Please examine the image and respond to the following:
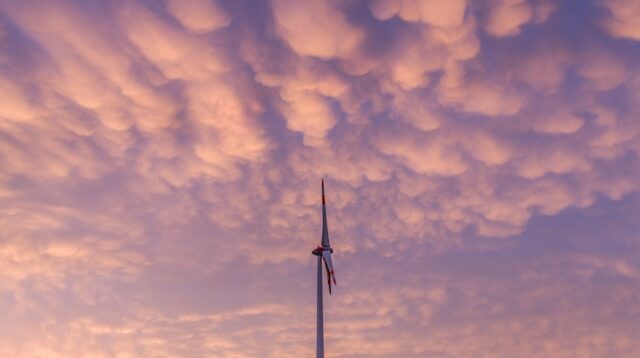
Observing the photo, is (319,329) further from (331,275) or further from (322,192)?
(322,192)

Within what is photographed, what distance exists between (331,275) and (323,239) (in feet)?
30.8

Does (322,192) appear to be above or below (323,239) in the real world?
above

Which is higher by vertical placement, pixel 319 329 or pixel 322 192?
pixel 322 192

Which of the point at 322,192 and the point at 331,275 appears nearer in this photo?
the point at 331,275

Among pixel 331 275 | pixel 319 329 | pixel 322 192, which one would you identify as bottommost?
pixel 319 329

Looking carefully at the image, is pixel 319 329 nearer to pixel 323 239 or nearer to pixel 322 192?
pixel 323 239

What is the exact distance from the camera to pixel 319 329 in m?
137

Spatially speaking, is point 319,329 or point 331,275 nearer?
point 319,329

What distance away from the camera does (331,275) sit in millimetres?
157500

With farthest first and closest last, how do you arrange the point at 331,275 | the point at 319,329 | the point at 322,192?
the point at 322,192, the point at 331,275, the point at 319,329

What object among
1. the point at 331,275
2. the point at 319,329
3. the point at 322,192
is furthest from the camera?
the point at 322,192

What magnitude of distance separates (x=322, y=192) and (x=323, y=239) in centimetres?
1510

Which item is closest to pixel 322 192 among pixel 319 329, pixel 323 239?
pixel 323 239

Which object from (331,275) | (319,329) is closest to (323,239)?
(331,275)
